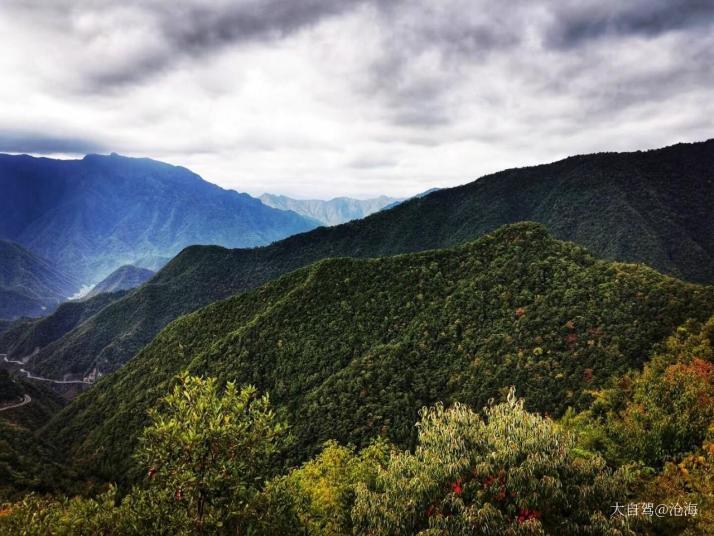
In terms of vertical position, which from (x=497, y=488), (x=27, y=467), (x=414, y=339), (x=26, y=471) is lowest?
(x=27, y=467)

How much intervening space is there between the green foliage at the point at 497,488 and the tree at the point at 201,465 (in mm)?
7910

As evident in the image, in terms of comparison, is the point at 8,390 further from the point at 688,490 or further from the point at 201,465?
the point at 688,490

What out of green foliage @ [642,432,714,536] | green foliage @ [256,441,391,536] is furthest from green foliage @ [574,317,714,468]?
green foliage @ [256,441,391,536]

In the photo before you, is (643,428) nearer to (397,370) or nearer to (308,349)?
(397,370)

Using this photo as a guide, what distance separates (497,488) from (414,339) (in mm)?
46968

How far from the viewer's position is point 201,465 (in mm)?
19703

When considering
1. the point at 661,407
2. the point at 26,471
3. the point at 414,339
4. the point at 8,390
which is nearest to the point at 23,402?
the point at 8,390

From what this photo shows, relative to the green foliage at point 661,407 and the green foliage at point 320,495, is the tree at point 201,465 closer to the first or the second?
the green foliage at point 320,495

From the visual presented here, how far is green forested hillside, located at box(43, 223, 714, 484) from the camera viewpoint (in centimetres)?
5122

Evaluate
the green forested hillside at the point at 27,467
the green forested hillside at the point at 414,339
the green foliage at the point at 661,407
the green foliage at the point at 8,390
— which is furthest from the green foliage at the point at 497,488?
the green foliage at the point at 8,390

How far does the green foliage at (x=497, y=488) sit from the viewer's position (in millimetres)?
19859

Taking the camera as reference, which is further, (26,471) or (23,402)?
(23,402)

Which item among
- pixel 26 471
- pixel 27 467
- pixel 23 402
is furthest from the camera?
pixel 23 402

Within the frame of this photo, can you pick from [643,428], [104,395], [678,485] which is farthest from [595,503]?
[104,395]
